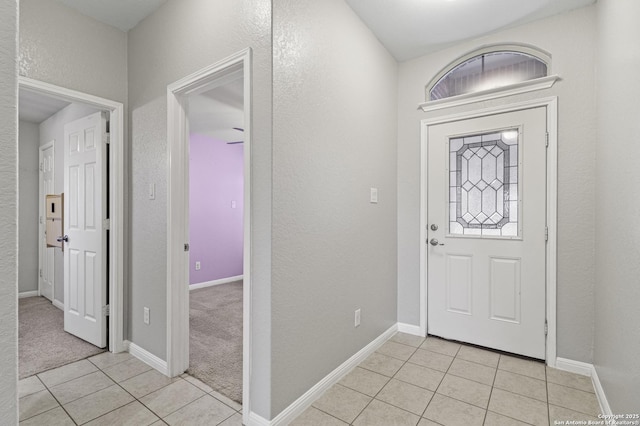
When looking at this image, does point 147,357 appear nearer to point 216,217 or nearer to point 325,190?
point 325,190

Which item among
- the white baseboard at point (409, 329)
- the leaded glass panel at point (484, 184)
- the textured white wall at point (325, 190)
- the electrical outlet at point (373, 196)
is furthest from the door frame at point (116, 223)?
the leaded glass panel at point (484, 184)

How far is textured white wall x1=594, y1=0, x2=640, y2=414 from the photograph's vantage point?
1372 millimetres

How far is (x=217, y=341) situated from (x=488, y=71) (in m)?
3.41

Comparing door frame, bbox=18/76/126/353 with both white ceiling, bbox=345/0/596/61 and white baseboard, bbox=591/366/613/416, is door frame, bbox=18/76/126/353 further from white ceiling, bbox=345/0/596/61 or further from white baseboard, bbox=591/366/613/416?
white baseboard, bbox=591/366/613/416

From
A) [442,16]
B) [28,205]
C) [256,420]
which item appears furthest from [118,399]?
[28,205]

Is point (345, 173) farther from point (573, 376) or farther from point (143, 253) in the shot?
point (573, 376)

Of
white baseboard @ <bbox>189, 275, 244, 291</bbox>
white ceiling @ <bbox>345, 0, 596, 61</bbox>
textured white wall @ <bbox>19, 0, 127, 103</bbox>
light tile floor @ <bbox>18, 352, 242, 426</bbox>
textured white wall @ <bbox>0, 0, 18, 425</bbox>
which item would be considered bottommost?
white baseboard @ <bbox>189, 275, 244, 291</bbox>

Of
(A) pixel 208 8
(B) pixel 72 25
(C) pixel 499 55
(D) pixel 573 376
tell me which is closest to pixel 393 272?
(D) pixel 573 376

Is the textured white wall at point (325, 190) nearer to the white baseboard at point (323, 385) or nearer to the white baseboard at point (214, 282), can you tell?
the white baseboard at point (323, 385)

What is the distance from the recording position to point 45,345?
106 inches

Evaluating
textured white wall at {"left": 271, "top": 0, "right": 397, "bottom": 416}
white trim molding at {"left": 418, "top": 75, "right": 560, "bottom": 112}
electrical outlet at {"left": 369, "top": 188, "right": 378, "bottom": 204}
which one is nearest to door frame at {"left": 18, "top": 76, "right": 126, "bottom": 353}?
textured white wall at {"left": 271, "top": 0, "right": 397, "bottom": 416}

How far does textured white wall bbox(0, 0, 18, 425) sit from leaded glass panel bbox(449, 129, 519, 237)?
2837 millimetres

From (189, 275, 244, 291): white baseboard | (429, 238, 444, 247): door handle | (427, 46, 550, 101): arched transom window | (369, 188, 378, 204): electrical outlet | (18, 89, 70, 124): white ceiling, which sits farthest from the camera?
(189, 275, 244, 291): white baseboard

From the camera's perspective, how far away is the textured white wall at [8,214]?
2.03 feet
